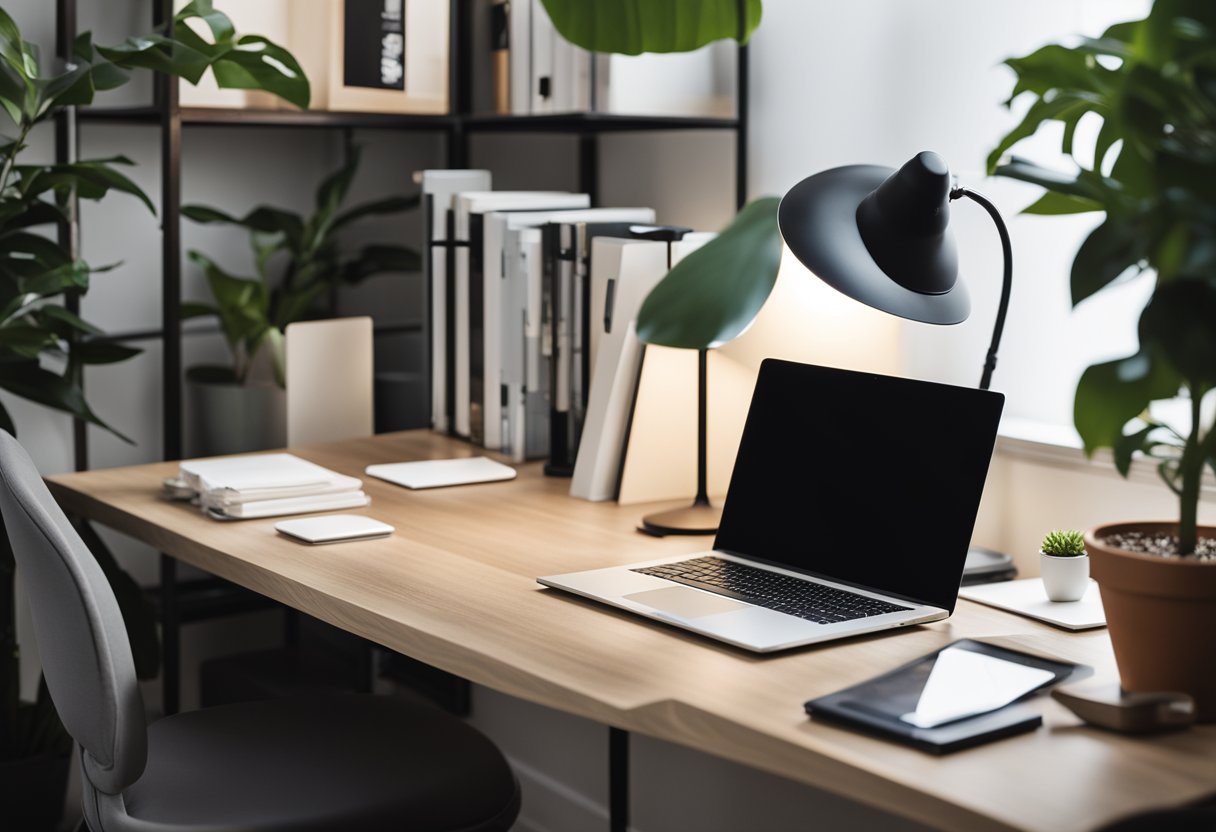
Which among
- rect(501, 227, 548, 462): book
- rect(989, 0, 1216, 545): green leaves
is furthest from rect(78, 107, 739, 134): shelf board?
rect(989, 0, 1216, 545): green leaves

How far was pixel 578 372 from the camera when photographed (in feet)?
7.33

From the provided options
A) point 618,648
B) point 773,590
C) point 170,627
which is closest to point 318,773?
point 618,648

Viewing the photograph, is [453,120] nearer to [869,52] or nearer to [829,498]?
[869,52]

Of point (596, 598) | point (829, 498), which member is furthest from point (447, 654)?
point (829, 498)

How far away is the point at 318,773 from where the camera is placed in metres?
1.64

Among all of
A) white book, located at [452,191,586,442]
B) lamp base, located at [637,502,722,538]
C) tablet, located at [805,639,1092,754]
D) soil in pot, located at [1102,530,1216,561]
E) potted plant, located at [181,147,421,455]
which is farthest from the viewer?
potted plant, located at [181,147,421,455]

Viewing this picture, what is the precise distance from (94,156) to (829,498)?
1.68 m

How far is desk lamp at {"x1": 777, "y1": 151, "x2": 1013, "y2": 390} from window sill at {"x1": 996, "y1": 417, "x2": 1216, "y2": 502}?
0.37 m

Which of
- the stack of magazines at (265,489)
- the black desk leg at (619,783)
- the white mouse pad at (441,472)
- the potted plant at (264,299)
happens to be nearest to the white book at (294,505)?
the stack of magazines at (265,489)

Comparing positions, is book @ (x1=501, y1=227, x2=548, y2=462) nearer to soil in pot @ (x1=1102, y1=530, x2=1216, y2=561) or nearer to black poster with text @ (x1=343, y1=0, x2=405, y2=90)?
black poster with text @ (x1=343, y1=0, x2=405, y2=90)

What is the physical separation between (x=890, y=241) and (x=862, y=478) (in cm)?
27

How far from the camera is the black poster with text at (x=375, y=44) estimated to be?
8.17 ft

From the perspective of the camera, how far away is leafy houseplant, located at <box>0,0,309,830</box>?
2.06 meters

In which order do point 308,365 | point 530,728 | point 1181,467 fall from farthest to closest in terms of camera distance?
1. point 530,728
2. point 308,365
3. point 1181,467
